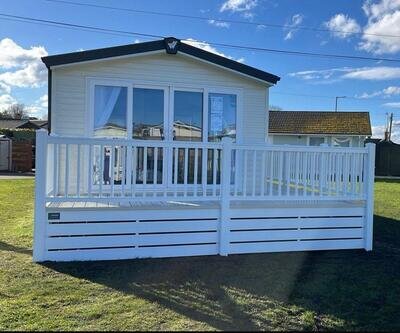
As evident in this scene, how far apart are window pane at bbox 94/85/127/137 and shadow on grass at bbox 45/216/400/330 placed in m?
2.78

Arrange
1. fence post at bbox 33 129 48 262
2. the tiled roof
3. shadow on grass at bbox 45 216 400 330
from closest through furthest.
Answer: shadow on grass at bbox 45 216 400 330 → fence post at bbox 33 129 48 262 → the tiled roof

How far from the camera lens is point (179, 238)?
536 cm

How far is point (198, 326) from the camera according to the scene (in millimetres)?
3271

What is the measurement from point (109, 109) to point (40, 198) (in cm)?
252

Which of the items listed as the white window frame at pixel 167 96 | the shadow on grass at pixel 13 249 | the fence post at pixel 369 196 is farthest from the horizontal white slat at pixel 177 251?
the fence post at pixel 369 196

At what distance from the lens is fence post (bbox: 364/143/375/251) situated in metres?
5.93

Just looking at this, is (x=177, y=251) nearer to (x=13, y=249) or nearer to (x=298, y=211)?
(x=298, y=211)

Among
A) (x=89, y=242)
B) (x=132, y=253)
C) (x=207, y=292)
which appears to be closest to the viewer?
(x=207, y=292)

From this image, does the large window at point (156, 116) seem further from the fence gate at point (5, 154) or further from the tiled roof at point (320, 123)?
the tiled roof at point (320, 123)

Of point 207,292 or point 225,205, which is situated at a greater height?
point 225,205

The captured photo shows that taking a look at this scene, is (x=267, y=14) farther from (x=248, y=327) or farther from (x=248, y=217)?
(x=248, y=327)

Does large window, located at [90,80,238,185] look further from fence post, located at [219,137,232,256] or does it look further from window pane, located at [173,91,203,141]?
fence post, located at [219,137,232,256]

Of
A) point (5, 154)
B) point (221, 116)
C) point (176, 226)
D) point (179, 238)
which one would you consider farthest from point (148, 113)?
point (5, 154)

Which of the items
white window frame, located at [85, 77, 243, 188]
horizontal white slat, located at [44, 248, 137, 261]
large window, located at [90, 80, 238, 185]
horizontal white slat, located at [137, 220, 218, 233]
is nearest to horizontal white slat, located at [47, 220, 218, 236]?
horizontal white slat, located at [137, 220, 218, 233]
